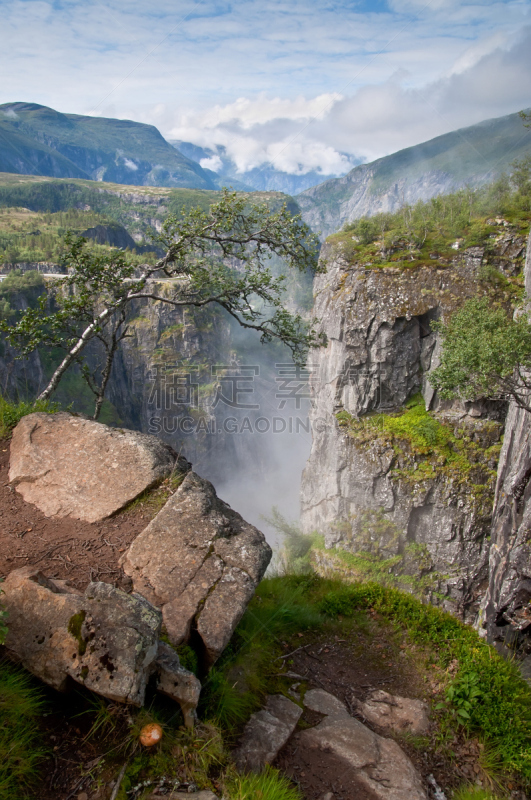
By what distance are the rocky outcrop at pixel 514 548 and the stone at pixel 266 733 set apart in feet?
22.4

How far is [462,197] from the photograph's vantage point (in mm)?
26297

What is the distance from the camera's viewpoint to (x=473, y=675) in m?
3.87

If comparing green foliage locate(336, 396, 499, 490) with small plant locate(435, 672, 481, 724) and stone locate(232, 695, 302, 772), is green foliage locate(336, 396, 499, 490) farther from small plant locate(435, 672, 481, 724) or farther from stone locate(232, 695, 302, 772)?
stone locate(232, 695, 302, 772)

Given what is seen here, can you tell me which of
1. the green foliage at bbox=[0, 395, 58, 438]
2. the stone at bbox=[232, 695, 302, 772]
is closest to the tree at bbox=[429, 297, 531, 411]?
the stone at bbox=[232, 695, 302, 772]

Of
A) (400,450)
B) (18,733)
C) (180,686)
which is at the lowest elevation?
(400,450)

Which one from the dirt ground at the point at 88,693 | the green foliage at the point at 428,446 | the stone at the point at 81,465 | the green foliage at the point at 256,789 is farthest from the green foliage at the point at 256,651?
the green foliage at the point at 428,446

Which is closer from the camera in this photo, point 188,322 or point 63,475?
point 63,475

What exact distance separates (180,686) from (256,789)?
71cm

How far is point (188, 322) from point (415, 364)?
36653 millimetres

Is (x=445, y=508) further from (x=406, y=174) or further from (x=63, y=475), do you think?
(x=406, y=174)

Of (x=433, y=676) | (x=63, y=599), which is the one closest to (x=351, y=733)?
(x=433, y=676)

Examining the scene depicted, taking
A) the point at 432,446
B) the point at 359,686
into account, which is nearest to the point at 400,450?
the point at 432,446

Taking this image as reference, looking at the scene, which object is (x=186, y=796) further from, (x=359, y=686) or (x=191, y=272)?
(x=191, y=272)

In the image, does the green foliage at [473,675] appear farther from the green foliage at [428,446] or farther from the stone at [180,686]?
the green foliage at [428,446]
